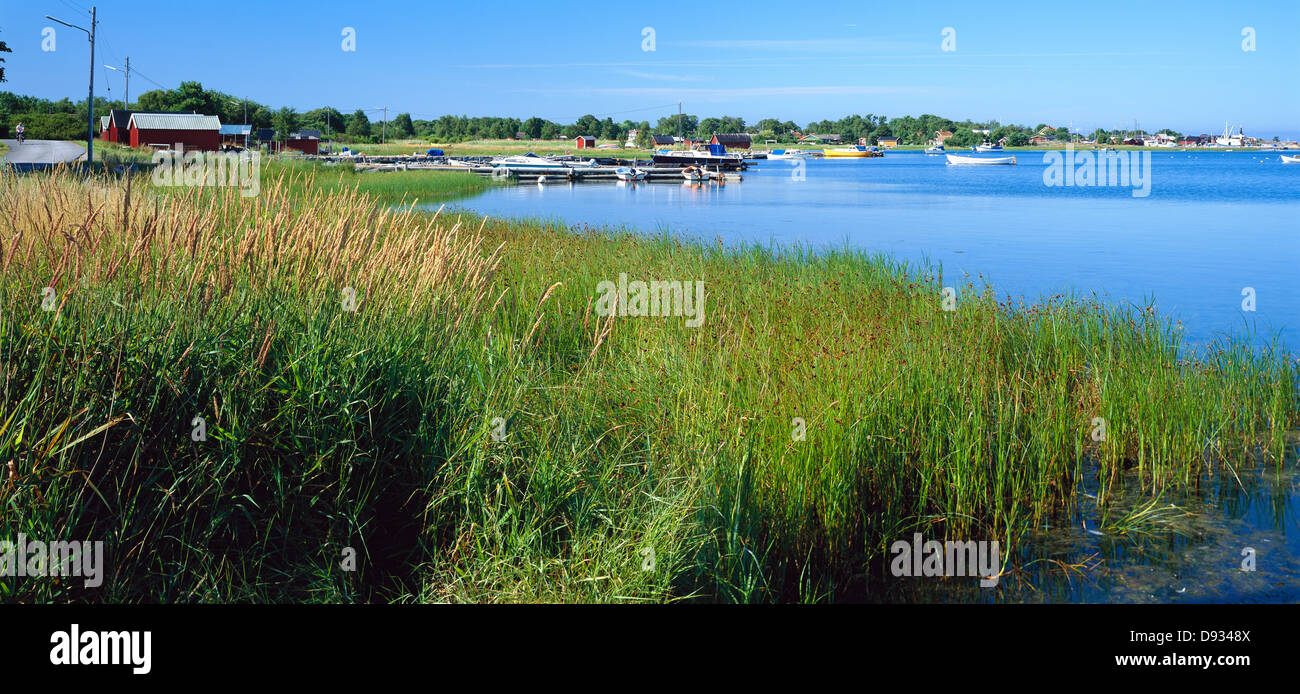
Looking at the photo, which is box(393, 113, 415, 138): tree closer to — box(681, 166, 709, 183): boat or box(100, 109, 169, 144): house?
box(100, 109, 169, 144): house

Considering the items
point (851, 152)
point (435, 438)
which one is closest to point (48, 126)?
point (435, 438)

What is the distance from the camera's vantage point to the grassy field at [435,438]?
4.31m

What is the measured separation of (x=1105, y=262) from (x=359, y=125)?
156 m

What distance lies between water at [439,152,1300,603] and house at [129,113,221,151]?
108 feet

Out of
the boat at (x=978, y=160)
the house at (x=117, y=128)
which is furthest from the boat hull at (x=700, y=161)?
the boat at (x=978, y=160)

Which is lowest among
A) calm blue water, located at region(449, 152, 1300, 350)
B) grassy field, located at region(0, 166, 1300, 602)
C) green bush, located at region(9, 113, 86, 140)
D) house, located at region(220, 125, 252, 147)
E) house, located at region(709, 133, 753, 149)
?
grassy field, located at region(0, 166, 1300, 602)

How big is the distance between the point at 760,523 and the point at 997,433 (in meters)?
2.41

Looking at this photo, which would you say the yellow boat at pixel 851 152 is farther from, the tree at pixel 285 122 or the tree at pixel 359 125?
the tree at pixel 285 122

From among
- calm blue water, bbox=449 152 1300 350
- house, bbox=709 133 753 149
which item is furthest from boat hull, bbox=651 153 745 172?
house, bbox=709 133 753 149

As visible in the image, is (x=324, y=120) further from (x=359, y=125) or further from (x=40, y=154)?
(x=40, y=154)

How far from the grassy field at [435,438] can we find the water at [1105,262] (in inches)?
14.0

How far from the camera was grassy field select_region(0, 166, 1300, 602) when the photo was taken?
431 cm
